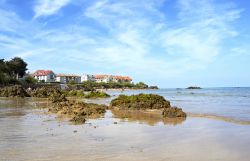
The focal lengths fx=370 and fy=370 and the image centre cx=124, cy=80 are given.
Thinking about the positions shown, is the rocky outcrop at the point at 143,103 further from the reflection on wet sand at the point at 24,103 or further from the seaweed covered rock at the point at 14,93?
the seaweed covered rock at the point at 14,93

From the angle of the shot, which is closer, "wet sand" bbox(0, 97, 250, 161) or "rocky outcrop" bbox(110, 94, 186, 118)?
"wet sand" bbox(0, 97, 250, 161)

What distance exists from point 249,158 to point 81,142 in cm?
462

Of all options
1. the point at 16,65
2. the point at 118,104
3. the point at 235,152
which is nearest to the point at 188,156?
the point at 235,152

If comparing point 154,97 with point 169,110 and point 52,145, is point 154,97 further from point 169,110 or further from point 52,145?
point 52,145

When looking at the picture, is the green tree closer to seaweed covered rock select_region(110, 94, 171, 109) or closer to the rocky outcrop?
seaweed covered rock select_region(110, 94, 171, 109)

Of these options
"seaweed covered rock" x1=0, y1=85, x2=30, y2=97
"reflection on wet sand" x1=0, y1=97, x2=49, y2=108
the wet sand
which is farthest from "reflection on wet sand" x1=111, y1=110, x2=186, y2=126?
"seaweed covered rock" x1=0, y1=85, x2=30, y2=97

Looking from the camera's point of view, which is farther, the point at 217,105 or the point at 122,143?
the point at 217,105

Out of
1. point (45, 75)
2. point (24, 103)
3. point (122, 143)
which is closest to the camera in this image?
point (122, 143)

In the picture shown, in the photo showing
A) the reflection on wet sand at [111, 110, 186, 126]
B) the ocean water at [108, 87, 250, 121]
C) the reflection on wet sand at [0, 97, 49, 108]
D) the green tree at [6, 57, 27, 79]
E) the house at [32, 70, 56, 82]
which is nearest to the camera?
the reflection on wet sand at [111, 110, 186, 126]

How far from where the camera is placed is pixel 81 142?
35.0 ft

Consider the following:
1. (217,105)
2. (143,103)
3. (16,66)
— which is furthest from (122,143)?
(16,66)

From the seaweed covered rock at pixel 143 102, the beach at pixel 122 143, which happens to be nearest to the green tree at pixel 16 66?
the seaweed covered rock at pixel 143 102

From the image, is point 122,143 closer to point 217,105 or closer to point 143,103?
point 143,103

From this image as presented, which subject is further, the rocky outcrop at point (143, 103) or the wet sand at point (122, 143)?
the rocky outcrop at point (143, 103)
